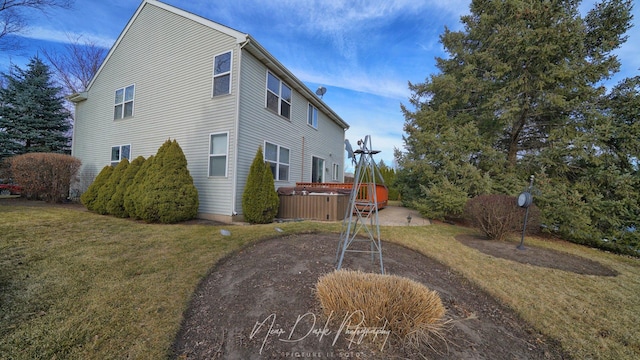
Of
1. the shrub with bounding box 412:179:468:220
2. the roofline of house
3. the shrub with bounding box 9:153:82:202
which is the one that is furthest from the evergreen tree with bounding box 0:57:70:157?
the shrub with bounding box 412:179:468:220

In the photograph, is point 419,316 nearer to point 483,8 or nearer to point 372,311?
point 372,311

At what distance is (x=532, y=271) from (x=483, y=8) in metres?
10.6

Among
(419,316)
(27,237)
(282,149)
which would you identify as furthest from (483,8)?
(27,237)

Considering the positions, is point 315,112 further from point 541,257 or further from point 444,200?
point 541,257

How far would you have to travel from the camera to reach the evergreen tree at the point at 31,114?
41.6 ft

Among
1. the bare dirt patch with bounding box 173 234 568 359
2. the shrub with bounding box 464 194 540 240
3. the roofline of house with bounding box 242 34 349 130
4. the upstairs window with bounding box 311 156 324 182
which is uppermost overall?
the roofline of house with bounding box 242 34 349 130

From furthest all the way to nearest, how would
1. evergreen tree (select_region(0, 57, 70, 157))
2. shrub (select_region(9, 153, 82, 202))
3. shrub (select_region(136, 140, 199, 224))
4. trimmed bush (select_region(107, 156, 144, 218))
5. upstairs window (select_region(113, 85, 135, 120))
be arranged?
evergreen tree (select_region(0, 57, 70, 157)) → upstairs window (select_region(113, 85, 135, 120)) → shrub (select_region(9, 153, 82, 202)) → trimmed bush (select_region(107, 156, 144, 218)) → shrub (select_region(136, 140, 199, 224))

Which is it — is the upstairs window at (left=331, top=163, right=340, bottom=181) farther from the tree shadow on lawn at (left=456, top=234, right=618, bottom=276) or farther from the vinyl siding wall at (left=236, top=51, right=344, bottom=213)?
the tree shadow on lawn at (left=456, top=234, right=618, bottom=276)

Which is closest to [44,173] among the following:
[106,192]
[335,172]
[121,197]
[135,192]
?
[106,192]

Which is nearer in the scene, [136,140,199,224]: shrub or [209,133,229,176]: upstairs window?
[136,140,199,224]: shrub

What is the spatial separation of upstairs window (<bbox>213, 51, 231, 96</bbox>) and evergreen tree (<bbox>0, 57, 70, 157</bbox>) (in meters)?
13.3

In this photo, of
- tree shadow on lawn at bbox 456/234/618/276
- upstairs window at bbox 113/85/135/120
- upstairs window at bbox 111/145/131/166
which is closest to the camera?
tree shadow on lawn at bbox 456/234/618/276

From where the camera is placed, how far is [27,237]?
13.2 ft

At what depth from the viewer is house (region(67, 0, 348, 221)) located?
7254mm
